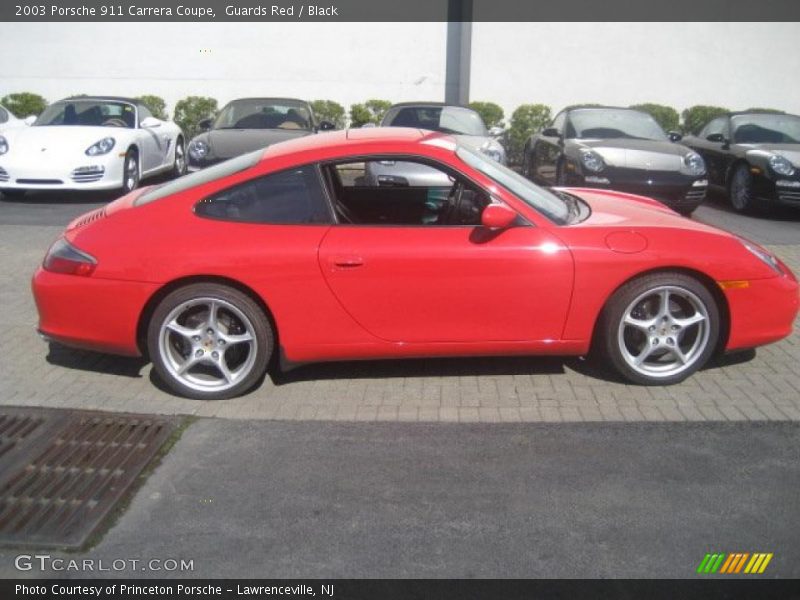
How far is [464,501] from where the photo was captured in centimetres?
374

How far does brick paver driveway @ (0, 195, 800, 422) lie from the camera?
4.67m

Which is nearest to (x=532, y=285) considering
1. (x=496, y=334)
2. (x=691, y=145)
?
(x=496, y=334)

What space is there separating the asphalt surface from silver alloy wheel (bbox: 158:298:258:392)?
37 cm

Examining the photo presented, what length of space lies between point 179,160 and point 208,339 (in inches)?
400

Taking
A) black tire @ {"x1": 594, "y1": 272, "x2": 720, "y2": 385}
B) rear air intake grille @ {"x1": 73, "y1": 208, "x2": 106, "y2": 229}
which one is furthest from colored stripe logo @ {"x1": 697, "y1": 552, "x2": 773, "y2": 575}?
rear air intake grille @ {"x1": 73, "y1": 208, "x2": 106, "y2": 229}

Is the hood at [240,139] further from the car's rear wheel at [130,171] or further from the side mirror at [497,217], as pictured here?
the side mirror at [497,217]

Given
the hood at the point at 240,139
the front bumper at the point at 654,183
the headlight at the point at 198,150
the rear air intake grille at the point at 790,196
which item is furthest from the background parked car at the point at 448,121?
the rear air intake grille at the point at 790,196

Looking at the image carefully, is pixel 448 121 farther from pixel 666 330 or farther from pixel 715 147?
pixel 666 330

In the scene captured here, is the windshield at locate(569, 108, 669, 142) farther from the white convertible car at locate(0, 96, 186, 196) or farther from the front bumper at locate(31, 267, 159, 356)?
the front bumper at locate(31, 267, 159, 356)

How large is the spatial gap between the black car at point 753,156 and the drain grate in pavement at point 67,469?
27.4 feet

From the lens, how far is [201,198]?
4.95m

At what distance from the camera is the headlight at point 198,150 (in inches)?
414

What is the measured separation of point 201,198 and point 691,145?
31.3 feet

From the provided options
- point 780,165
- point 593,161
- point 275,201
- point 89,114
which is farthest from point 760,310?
point 89,114
